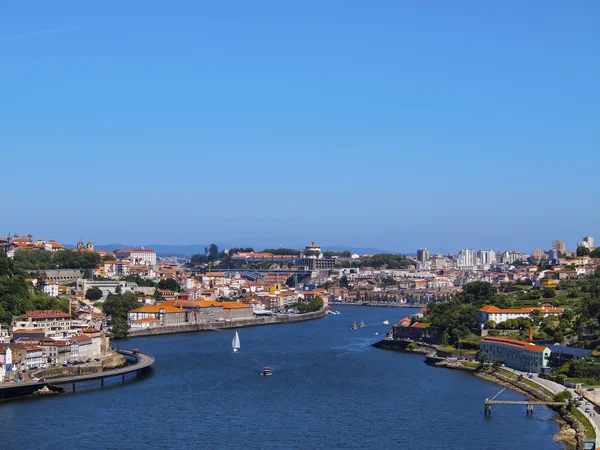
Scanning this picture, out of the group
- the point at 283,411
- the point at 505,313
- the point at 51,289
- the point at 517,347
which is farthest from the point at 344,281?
the point at 283,411

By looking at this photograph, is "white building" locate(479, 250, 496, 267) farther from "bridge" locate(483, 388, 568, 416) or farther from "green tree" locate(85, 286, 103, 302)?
"bridge" locate(483, 388, 568, 416)

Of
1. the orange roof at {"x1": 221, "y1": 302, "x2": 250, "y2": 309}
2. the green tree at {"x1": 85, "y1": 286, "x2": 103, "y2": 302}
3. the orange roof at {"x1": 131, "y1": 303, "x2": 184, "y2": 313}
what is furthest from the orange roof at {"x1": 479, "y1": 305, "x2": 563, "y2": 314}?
the green tree at {"x1": 85, "y1": 286, "x2": 103, "y2": 302}

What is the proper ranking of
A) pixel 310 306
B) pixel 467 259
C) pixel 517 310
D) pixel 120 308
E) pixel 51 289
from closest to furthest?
pixel 517 310 → pixel 120 308 → pixel 51 289 → pixel 310 306 → pixel 467 259

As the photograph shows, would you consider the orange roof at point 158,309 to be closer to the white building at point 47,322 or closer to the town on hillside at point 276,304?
the town on hillside at point 276,304

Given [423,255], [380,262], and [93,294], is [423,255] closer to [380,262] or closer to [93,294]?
[380,262]

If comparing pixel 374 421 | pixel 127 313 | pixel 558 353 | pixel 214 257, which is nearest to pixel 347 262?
pixel 214 257

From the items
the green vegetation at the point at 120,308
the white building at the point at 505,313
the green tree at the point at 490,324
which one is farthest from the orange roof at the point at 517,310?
the green vegetation at the point at 120,308
